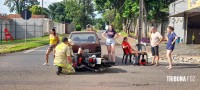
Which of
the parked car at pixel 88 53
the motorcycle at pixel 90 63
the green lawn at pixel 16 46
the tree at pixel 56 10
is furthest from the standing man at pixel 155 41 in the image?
the tree at pixel 56 10

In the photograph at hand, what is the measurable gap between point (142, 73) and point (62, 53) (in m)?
2.84

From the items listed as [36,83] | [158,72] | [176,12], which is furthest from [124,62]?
[176,12]

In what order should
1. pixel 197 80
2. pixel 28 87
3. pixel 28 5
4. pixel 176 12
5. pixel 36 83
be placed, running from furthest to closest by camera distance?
pixel 28 5 → pixel 176 12 → pixel 197 80 → pixel 36 83 → pixel 28 87

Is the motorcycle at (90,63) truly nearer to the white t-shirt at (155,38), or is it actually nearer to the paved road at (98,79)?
the paved road at (98,79)

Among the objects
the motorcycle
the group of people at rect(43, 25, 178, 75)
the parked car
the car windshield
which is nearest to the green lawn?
the car windshield

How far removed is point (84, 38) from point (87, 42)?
55 centimetres

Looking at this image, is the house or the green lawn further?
the house

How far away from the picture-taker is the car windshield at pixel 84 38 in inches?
677

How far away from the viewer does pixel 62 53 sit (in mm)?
13555

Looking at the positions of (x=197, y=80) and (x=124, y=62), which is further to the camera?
(x=124, y=62)

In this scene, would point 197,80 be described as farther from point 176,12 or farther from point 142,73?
point 176,12

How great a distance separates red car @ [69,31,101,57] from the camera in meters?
16.7

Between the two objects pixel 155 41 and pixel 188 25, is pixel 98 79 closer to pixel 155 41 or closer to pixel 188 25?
pixel 155 41

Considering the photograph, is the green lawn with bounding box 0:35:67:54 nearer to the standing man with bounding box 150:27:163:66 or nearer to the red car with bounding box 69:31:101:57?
the red car with bounding box 69:31:101:57
